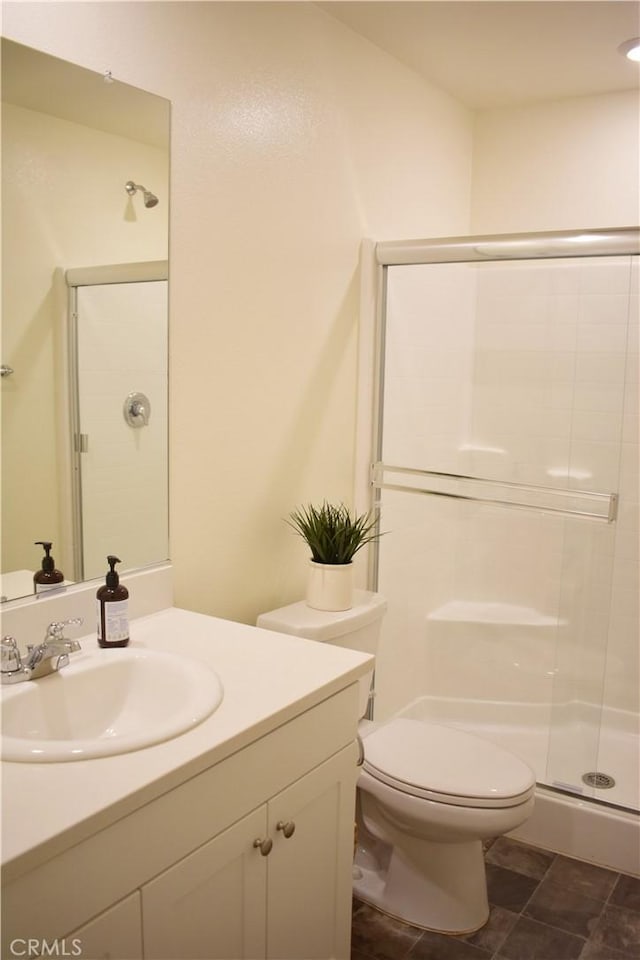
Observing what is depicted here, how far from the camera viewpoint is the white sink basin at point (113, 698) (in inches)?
54.8

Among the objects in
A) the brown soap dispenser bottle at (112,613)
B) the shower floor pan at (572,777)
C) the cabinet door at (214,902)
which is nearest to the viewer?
the cabinet door at (214,902)

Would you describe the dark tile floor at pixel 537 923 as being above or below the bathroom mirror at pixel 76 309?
below

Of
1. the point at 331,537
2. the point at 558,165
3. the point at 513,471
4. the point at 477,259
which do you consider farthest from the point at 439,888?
the point at 558,165

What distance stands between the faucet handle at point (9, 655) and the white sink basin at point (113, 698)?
0.11 feet

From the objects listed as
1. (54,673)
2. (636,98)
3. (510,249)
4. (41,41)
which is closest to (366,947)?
(54,673)

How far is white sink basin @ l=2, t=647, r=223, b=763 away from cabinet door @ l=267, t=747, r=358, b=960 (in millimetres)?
244

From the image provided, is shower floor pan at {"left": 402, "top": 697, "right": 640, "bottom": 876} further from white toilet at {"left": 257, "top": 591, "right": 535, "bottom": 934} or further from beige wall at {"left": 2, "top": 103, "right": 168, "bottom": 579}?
beige wall at {"left": 2, "top": 103, "right": 168, "bottom": 579}

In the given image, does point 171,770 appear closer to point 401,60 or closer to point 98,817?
point 98,817

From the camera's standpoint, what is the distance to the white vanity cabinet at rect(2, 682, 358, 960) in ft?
3.59

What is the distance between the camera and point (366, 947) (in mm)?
2064

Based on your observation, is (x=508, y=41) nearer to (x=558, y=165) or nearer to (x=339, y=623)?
(x=558, y=165)

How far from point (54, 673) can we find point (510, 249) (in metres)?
1.70

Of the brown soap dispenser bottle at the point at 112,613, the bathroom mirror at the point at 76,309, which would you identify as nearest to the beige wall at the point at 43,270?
the bathroom mirror at the point at 76,309

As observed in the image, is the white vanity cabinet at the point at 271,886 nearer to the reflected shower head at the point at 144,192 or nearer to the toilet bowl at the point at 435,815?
the toilet bowl at the point at 435,815
